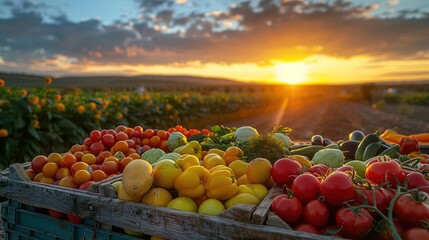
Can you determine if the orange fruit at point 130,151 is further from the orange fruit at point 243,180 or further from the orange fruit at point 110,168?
the orange fruit at point 243,180

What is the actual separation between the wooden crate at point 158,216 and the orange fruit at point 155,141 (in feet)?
5.66

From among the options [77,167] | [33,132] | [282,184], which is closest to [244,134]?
[282,184]

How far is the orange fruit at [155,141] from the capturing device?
15.3 ft

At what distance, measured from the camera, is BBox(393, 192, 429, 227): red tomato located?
2001 mm

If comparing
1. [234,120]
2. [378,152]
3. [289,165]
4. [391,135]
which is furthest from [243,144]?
[234,120]

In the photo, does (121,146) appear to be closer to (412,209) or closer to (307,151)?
(307,151)

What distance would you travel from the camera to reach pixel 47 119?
8.22 m

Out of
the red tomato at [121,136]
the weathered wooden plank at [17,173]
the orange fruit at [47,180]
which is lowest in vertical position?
the orange fruit at [47,180]

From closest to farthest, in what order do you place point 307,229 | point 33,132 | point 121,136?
point 307,229 → point 121,136 → point 33,132

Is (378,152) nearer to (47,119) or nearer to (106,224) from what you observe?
(106,224)

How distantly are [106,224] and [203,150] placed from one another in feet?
6.00

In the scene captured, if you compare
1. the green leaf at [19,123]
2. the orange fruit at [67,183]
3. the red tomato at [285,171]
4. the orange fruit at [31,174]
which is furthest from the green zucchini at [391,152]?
the green leaf at [19,123]

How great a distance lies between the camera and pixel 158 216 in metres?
2.43

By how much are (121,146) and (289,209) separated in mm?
2513
